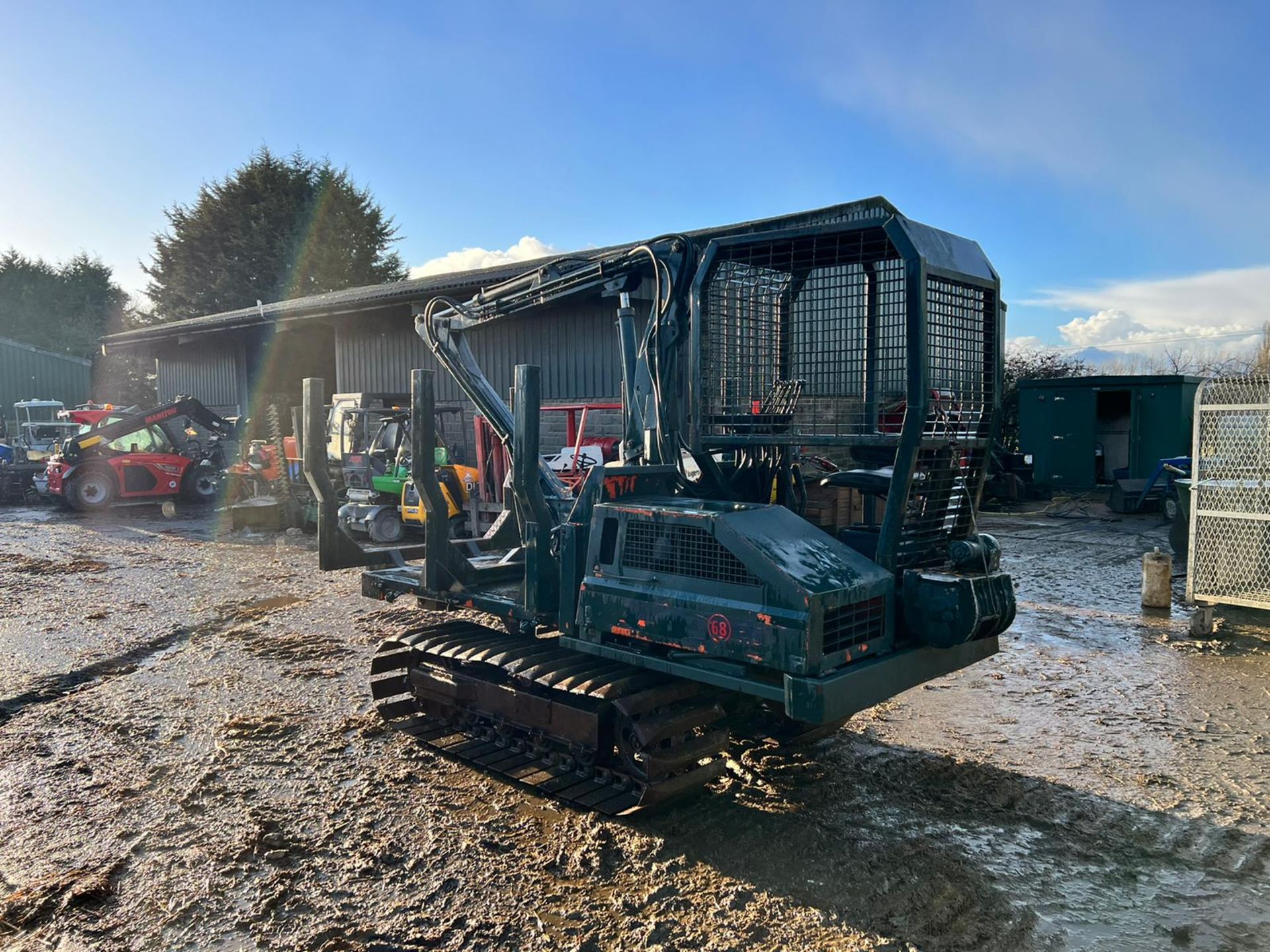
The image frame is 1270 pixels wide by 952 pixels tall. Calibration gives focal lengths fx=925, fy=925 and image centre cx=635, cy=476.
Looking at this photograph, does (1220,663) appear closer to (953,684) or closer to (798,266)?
(953,684)

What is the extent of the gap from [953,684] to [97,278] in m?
55.2

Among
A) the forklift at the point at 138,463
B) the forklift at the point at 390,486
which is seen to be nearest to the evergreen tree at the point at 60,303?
the forklift at the point at 138,463

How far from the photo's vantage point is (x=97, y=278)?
165 ft

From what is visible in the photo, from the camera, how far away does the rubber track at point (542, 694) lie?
4.43 meters

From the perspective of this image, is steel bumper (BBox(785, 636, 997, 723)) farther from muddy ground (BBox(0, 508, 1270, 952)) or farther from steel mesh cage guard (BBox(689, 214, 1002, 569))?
muddy ground (BBox(0, 508, 1270, 952))

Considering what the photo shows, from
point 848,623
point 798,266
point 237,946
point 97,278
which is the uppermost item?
point 97,278

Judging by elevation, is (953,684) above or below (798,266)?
below

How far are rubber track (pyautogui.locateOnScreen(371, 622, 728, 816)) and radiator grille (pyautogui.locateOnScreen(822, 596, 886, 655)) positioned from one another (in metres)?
0.89

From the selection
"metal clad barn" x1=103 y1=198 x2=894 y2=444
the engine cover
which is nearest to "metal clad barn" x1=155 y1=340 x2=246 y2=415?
"metal clad barn" x1=103 y1=198 x2=894 y2=444

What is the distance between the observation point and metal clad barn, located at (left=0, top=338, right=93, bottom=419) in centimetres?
3778

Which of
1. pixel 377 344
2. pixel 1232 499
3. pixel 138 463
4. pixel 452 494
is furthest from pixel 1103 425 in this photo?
pixel 138 463

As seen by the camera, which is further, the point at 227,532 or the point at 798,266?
the point at 227,532

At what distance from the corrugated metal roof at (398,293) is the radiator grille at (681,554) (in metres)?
7.86

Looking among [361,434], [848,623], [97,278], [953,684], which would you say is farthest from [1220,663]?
[97,278]
